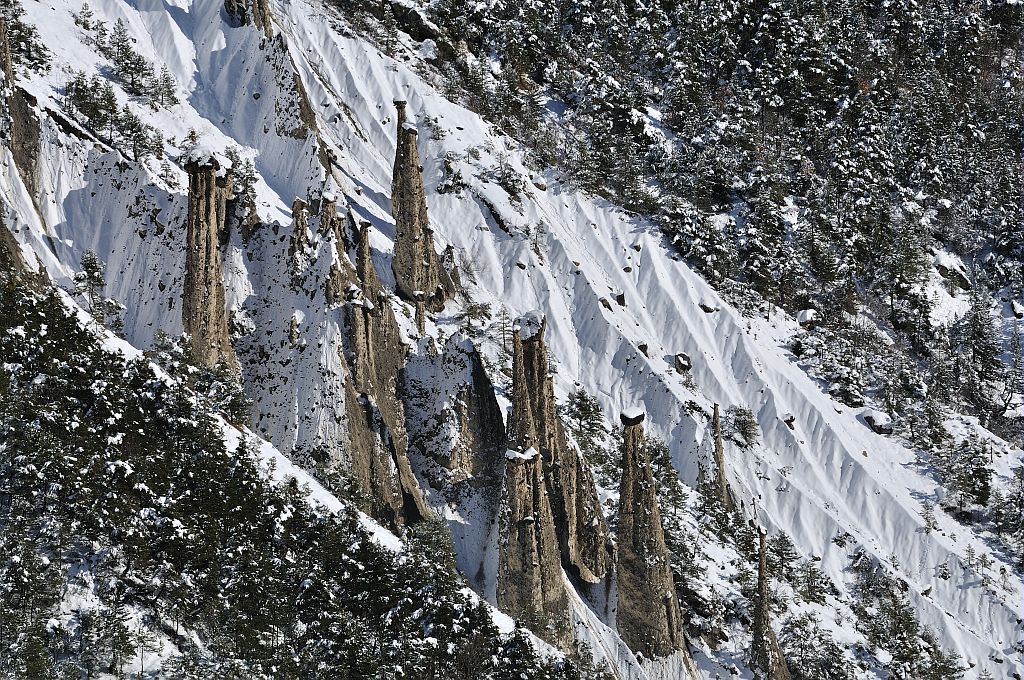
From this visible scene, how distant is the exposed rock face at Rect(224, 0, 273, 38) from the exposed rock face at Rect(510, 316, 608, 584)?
3506cm

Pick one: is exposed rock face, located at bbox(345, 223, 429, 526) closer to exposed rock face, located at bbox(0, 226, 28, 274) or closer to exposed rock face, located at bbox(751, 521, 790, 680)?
exposed rock face, located at bbox(0, 226, 28, 274)

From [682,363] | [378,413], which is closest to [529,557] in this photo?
[378,413]

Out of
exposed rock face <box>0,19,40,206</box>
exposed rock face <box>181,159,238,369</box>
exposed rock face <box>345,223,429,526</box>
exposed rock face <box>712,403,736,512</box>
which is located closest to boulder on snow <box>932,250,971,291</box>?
exposed rock face <box>712,403,736,512</box>

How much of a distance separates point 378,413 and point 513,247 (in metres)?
26.2

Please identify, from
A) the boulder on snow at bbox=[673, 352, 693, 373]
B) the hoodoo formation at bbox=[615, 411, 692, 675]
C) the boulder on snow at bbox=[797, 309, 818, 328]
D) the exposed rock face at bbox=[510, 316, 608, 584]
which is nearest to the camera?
the hoodoo formation at bbox=[615, 411, 692, 675]

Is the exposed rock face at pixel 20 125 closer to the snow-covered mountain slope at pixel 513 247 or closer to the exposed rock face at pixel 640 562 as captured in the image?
the snow-covered mountain slope at pixel 513 247

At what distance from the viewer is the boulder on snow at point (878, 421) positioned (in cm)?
7750

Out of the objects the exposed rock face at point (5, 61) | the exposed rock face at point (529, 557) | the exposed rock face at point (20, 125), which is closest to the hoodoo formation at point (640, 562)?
the exposed rock face at point (529, 557)

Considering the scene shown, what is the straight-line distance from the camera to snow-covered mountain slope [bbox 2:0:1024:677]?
5888 cm

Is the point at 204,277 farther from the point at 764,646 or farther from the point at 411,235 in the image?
the point at 764,646

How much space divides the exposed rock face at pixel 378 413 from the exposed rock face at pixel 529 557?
4.72 metres

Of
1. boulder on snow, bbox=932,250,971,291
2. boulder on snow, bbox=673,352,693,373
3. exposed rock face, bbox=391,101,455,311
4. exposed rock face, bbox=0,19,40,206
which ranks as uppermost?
exposed rock face, bbox=0,19,40,206

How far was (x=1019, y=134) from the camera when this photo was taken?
104 m

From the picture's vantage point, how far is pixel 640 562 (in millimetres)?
52312
